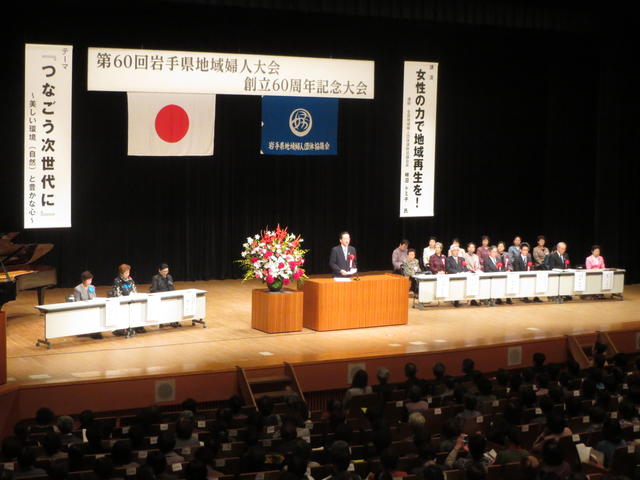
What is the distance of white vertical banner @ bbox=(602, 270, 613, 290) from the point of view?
15.2 meters

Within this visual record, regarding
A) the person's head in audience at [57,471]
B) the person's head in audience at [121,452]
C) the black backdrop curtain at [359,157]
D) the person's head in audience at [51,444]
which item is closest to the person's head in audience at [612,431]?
the person's head in audience at [121,452]

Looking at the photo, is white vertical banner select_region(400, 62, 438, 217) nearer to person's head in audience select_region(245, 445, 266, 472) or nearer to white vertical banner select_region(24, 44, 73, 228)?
white vertical banner select_region(24, 44, 73, 228)

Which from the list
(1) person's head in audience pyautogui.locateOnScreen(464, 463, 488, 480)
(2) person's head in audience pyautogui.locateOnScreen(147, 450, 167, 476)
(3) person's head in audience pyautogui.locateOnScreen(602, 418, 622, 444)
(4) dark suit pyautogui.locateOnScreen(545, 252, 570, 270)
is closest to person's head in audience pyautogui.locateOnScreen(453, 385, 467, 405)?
(3) person's head in audience pyautogui.locateOnScreen(602, 418, 622, 444)

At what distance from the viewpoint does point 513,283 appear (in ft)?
47.8

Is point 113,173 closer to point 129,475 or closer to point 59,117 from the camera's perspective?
point 59,117

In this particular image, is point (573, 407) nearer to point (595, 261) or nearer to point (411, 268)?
point (411, 268)

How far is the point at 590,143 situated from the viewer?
1844cm

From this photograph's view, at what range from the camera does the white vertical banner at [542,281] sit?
14.7m

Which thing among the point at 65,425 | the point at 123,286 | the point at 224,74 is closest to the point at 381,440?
the point at 65,425

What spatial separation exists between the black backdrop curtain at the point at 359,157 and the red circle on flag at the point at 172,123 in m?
1.17

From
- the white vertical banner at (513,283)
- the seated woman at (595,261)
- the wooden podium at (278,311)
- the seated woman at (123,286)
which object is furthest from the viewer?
the seated woman at (595,261)

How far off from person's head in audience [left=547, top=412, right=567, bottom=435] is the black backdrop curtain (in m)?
10.0

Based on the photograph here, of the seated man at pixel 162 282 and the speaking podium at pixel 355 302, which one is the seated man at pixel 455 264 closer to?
the speaking podium at pixel 355 302

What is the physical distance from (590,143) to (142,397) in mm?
11979
